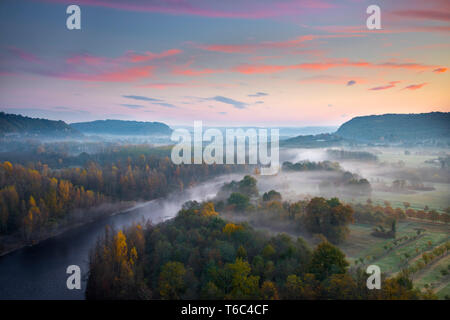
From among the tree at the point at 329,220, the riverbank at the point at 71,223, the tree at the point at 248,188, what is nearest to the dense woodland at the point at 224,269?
the tree at the point at 329,220

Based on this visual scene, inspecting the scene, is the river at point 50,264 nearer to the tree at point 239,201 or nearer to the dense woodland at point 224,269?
the dense woodland at point 224,269

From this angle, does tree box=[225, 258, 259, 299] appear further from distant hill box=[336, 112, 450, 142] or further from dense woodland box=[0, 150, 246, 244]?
distant hill box=[336, 112, 450, 142]

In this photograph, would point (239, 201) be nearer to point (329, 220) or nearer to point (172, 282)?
point (329, 220)

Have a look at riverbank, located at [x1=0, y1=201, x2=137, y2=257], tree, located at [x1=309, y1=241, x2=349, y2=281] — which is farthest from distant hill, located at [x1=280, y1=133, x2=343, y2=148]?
tree, located at [x1=309, y1=241, x2=349, y2=281]

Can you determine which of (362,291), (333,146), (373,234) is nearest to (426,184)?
(373,234)

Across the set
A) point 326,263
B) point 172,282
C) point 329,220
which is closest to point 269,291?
point 326,263
